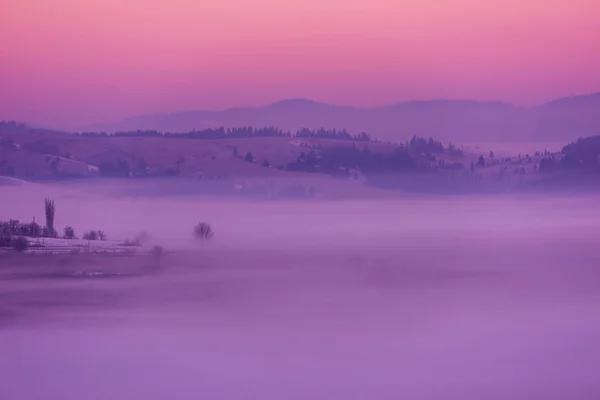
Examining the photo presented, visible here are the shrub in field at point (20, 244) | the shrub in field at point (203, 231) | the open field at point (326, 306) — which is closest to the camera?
the open field at point (326, 306)

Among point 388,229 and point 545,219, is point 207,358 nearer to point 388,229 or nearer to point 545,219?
point 388,229

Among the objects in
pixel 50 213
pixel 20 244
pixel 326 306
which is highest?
pixel 50 213

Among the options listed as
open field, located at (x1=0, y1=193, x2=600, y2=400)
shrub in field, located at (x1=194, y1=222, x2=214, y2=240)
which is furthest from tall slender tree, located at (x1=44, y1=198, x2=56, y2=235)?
shrub in field, located at (x1=194, y1=222, x2=214, y2=240)

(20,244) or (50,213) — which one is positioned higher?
(50,213)

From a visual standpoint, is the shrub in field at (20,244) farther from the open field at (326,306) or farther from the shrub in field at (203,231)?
the shrub in field at (203,231)

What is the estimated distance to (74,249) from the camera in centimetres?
705

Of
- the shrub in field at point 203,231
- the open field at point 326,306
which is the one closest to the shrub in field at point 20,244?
the open field at point 326,306

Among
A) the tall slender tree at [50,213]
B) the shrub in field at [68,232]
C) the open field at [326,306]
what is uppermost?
the tall slender tree at [50,213]

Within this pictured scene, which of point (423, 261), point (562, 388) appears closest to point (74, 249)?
point (423, 261)

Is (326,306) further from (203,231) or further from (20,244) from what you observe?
(20,244)

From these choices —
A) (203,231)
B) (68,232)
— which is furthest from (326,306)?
(68,232)

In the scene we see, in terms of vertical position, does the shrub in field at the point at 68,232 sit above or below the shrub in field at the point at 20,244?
above

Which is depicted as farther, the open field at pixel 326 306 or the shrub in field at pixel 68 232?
the shrub in field at pixel 68 232

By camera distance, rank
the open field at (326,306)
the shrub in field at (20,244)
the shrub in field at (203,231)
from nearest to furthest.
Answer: the open field at (326,306) → the shrub in field at (20,244) → the shrub in field at (203,231)
